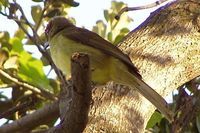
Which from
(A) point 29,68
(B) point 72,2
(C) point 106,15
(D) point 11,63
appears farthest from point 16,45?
(C) point 106,15

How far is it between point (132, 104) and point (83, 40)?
0.52 m

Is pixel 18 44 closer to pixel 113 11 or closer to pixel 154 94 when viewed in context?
pixel 113 11

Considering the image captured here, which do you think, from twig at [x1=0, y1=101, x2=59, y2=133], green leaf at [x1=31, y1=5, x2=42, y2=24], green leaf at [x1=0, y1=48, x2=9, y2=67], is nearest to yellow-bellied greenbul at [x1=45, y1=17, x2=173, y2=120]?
twig at [x1=0, y1=101, x2=59, y2=133]

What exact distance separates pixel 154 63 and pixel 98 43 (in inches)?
15.1

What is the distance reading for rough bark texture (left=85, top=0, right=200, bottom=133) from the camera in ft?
12.1

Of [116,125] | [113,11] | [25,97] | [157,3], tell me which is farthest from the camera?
[113,11]

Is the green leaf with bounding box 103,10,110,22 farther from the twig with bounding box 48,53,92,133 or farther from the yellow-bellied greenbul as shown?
the twig with bounding box 48,53,92,133

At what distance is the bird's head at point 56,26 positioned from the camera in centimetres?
447

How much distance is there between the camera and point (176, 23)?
4465mm

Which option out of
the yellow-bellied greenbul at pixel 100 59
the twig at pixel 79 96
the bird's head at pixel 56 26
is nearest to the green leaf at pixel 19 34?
the bird's head at pixel 56 26

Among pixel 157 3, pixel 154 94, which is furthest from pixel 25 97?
pixel 154 94

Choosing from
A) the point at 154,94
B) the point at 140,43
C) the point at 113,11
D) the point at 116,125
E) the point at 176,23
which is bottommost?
the point at 116,125

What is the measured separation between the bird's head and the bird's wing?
0.23m

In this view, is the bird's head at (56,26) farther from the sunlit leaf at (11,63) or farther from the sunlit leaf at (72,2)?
the sunlit leaf at (11,63)
